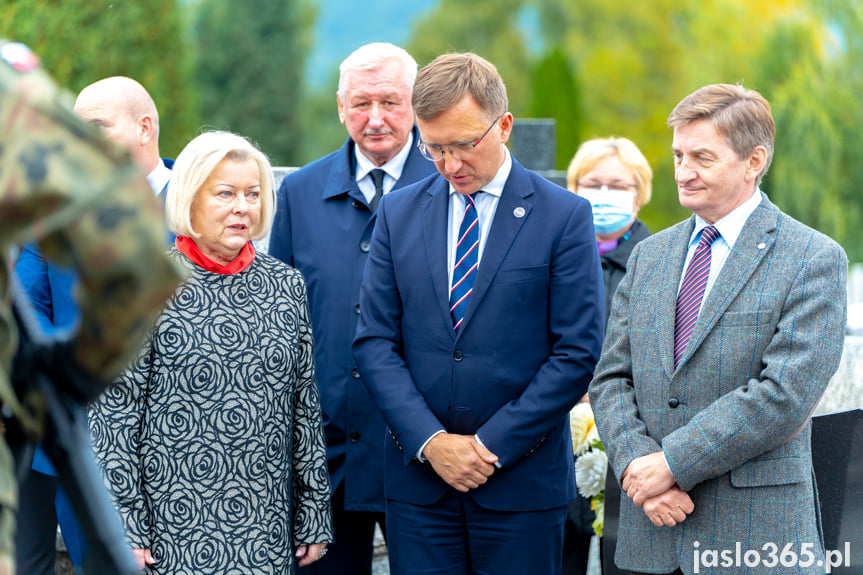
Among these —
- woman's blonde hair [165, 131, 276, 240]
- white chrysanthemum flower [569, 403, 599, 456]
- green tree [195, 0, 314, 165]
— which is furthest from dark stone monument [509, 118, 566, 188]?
green tree [195, 0, 314, 165]

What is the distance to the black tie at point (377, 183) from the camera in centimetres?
436

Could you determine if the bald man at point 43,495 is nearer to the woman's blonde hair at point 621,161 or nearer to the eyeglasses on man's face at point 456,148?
the eyeglasses on man's face at point 456,148

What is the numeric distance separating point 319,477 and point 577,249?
1213mm

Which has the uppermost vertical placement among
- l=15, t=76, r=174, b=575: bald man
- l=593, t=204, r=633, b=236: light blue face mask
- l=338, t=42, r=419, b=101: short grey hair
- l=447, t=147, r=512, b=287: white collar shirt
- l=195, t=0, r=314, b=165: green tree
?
l=195, t=0, r=314, b=165: green tree

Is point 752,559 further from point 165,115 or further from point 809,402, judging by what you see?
point 165,115

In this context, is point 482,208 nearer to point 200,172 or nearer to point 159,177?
point 200,172

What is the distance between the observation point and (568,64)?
3000 cm

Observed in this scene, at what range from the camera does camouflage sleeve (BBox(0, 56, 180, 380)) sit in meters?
1.76

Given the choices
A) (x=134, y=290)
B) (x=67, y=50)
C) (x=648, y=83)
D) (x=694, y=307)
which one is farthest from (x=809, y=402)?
(x=648, y=83)

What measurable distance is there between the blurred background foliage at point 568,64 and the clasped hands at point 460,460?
9.23m

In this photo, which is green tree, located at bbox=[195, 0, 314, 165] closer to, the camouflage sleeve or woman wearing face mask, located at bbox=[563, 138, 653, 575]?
woman wearing face mask, located at bbox=[563, 138, 653, 575]

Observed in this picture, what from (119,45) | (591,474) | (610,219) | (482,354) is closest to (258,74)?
(119,45)

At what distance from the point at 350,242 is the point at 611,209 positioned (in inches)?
63.7

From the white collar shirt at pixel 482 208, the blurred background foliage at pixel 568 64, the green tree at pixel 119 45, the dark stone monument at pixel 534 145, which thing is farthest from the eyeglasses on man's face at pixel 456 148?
the green tree at pixel 119 45
